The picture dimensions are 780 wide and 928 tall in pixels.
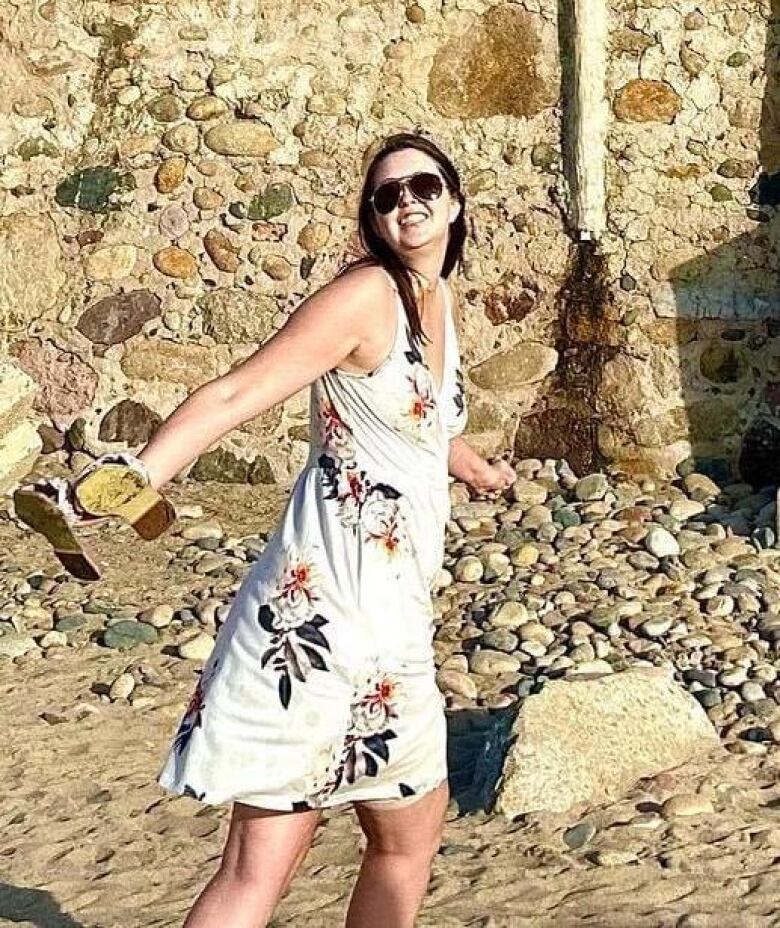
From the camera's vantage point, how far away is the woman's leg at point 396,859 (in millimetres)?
2680

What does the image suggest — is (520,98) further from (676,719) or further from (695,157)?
(676,719)

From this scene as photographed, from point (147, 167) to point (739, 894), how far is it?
3.72m

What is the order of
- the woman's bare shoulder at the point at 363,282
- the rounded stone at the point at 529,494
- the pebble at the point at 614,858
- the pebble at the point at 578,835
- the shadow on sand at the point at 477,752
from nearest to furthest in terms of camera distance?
the woman's bare shoulder at the point at 363,282, the pebble at the point at 614,858, the pebble at the point at 578,835, the shadow on sand at the point at 477,752, the rounded stone at the point at 529,494

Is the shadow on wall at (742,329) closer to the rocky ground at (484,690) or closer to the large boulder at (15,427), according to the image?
the rocky ground at (484,690)

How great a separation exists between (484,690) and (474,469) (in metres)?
2.07

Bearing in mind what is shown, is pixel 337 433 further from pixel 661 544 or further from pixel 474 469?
pixel 661 544

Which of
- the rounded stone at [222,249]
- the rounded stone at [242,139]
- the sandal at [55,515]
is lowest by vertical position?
the sandal at [55,515]

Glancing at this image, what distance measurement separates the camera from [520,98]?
6328 millimetres

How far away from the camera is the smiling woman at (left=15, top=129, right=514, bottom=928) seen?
100 inches

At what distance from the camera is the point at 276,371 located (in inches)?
95.7

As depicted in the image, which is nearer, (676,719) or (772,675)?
(676,719)

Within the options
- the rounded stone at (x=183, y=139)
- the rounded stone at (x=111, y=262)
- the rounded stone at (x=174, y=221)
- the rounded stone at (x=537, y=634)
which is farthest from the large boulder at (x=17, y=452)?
the rounded stone at (x=537, y=634)

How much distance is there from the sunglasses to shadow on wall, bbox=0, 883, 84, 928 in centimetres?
172

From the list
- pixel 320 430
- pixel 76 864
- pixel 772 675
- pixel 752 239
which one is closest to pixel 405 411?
pixel 320 430
